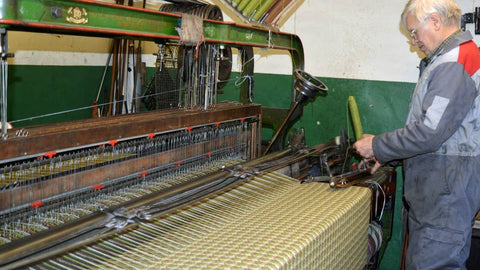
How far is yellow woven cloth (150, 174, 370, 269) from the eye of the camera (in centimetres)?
164

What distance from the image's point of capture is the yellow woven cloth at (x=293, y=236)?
1.64 metres

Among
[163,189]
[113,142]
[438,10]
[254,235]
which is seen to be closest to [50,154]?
[113,142]

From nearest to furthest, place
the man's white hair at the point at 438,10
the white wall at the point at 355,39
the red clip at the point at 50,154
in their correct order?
1. the red clip at the point at 50,154
2. the man's white hair at the point at 438,10
3. the white wall at the point at 355,39

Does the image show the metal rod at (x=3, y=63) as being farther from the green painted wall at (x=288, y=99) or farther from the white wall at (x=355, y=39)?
the white wall at (x=355, y=39)

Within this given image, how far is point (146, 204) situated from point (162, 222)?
0.46 feet

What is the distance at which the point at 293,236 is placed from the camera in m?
1.84

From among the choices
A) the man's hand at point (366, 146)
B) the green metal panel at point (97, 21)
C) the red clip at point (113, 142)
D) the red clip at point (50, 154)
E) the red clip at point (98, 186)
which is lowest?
the red clip at point (98, 186)

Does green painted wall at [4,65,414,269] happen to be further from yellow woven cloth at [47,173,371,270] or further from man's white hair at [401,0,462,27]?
yellow woven cloth at [47,173,371,270]

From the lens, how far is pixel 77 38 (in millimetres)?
5418

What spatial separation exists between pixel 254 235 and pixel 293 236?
143mm

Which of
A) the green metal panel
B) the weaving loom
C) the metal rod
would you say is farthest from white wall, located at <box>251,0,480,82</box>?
the metal rod

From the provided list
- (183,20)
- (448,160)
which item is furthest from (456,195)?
(183,20)

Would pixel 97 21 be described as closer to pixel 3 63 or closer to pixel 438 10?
pixel 3 63

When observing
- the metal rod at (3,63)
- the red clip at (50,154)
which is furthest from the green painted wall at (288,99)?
the metal rod at (3,63)
